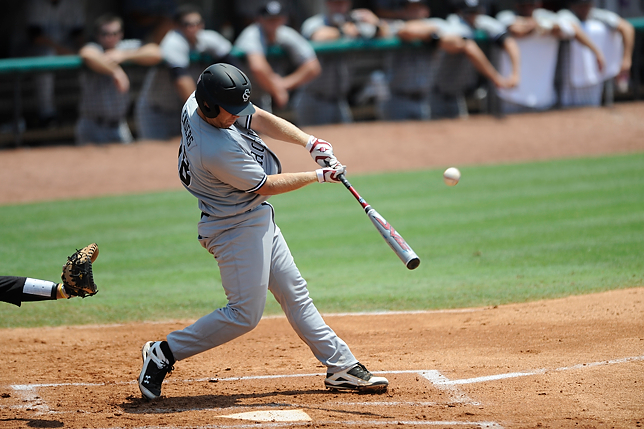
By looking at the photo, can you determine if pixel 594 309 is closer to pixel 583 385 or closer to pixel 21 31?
pixel 583 385

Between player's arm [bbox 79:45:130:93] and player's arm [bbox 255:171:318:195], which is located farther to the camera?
player's arm [bbox 79:45:130:93]

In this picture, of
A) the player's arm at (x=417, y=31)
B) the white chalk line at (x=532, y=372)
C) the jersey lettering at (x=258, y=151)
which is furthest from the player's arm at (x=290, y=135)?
the player's arm at (x=417, y=31)

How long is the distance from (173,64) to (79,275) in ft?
25.0

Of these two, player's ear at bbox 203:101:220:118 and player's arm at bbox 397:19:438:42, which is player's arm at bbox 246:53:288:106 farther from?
player's ear at bbox 203:101:220:118

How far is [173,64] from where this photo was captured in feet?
37.8

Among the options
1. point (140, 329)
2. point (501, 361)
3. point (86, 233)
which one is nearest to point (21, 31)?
point (86, 233)

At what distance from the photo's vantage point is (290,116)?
1295 centimetres

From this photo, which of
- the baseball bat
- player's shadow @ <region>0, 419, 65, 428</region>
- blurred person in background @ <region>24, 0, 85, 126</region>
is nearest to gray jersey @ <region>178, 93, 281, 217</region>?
the baseball bat

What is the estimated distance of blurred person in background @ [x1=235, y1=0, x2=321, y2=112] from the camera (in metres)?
11.6

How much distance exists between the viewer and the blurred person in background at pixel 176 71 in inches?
454

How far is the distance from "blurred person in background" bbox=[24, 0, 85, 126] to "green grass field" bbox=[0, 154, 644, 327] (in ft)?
7.06

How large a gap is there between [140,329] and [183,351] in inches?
64.5

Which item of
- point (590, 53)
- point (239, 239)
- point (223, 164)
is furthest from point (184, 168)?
point (590, 53)

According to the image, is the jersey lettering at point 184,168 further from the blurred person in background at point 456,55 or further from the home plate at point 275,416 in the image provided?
the blurred person in background at point 456,55
